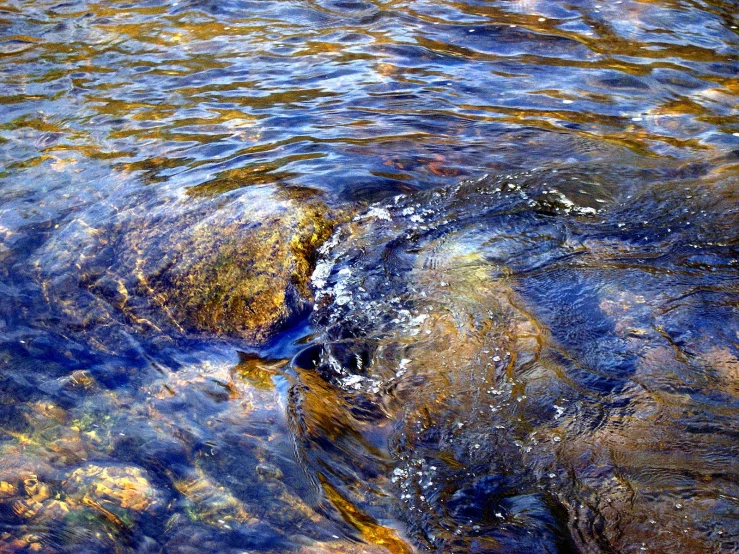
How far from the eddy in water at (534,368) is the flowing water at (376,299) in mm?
16

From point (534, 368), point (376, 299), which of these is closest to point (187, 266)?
point (376, 299)

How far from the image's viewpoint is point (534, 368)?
3.90m

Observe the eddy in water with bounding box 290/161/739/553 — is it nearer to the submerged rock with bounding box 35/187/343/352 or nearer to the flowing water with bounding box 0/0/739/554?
the flowing water with bounding box 0/0/739/554

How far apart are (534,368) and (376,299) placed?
120 centimetres

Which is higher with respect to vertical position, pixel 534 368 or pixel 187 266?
Answer: pixel 187 266

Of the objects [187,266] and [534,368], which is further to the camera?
[187,266]

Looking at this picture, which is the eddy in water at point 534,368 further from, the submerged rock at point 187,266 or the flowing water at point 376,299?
the submerged rock at point 187,266

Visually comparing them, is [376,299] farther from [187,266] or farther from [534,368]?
[187,266]

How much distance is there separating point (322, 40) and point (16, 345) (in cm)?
562

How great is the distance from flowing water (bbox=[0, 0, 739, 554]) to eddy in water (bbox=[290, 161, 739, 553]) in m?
0.02

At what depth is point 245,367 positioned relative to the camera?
4.18 meters

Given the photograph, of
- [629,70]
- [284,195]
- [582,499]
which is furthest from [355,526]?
[629,70]

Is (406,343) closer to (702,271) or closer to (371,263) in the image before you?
(371,263)

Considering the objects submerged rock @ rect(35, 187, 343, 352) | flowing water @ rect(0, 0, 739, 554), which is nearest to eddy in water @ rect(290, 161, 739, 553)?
flowing water @ rect(0, 0, 739, 554)
